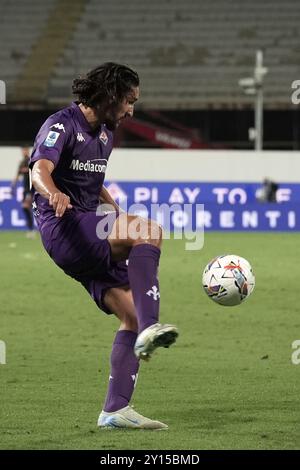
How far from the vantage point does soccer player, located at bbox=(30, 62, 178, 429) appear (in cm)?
577

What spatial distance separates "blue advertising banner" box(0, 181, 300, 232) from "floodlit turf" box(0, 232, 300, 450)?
27.5 ft

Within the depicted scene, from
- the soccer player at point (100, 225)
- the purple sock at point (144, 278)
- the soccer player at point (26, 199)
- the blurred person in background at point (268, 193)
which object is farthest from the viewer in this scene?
the blurred person in background at point (268, 193)

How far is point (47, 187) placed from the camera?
5691 mm

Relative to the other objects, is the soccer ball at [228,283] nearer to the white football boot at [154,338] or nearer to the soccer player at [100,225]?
the soccer player at [100,225]

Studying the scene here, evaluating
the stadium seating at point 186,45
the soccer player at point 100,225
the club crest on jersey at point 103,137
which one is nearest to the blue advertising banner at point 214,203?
the stadium seating at point 186,45

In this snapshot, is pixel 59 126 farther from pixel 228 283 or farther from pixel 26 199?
pixel 26 199

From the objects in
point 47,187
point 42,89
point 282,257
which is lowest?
point 47,187

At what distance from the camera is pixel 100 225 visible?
5.95 meters

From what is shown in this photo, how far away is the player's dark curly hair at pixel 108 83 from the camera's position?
598 centimetres

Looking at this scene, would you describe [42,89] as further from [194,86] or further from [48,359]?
[48,359]

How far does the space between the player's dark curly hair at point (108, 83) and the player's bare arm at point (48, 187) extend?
508 mm
